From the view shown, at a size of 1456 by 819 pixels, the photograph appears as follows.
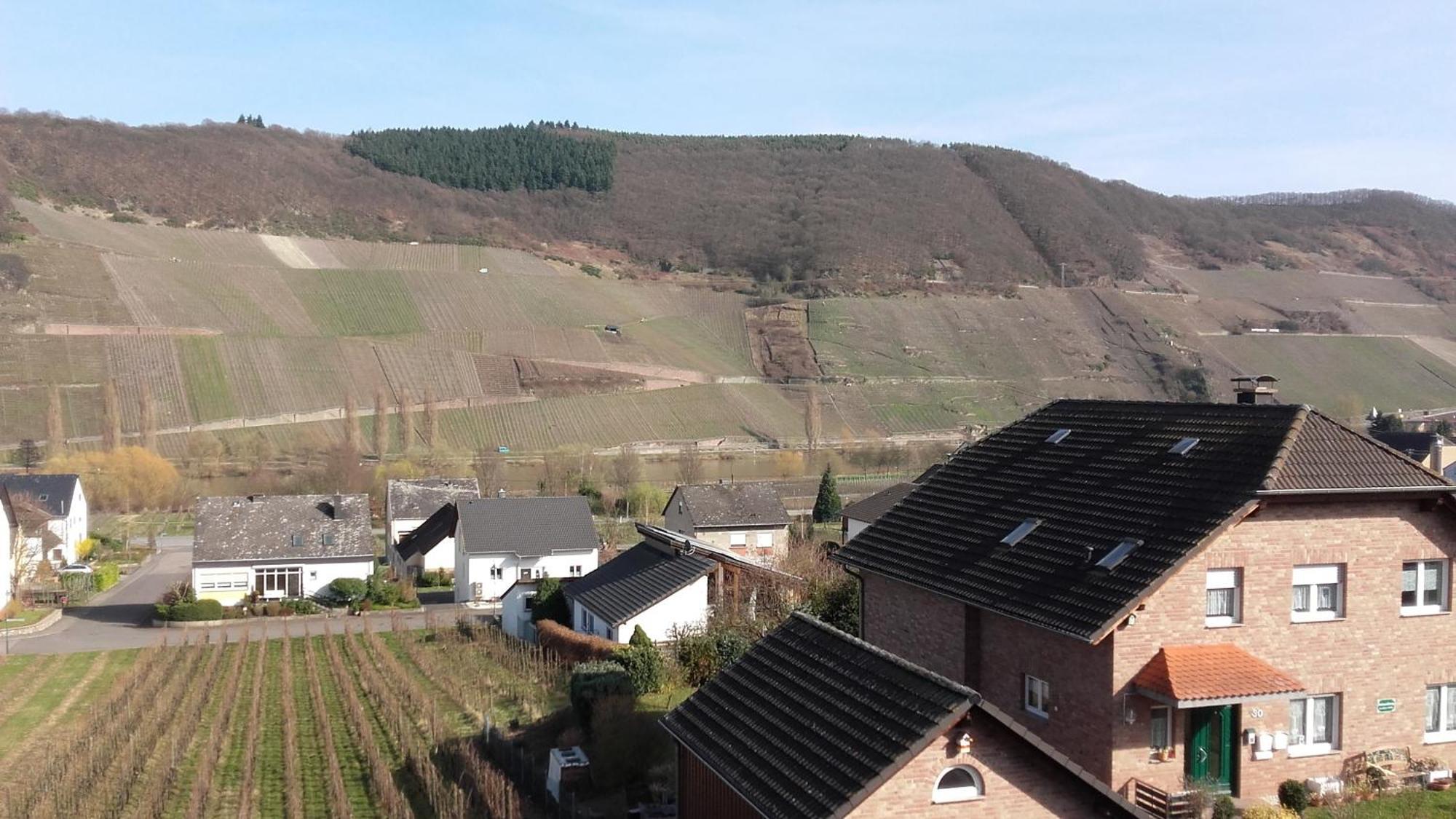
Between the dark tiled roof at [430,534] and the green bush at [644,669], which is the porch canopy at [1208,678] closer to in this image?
the green bush at [644,669]

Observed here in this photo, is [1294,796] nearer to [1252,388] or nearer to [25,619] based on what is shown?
[1252,388]

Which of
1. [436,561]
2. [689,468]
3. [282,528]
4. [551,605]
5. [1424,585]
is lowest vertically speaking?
[436,561]

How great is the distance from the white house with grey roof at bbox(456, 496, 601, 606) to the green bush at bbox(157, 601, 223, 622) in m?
8.01

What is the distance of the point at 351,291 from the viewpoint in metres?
117

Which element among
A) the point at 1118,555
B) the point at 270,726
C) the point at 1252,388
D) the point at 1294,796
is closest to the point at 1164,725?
the point at 1294,796

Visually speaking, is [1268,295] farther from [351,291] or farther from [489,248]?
[351,291]

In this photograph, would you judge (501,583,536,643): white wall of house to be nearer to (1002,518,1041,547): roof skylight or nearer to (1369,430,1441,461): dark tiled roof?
(1002,518,1041,547): roof skylight

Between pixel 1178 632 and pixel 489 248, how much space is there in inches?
5426

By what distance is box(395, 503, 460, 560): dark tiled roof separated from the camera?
164ft

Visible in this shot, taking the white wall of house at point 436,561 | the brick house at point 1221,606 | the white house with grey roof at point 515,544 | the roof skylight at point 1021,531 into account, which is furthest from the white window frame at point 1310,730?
the white wall of house at point 436,561

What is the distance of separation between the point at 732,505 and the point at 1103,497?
3604 centimetres

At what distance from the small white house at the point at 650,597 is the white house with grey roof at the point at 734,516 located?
17204 mm

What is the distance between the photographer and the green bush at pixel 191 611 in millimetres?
40094

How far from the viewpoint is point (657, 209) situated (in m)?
190
